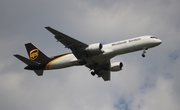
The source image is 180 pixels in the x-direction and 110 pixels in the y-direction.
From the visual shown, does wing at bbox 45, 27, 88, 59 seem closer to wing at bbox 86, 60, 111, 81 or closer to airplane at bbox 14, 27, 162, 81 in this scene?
airplane at bbox 14, 27, 162, 81

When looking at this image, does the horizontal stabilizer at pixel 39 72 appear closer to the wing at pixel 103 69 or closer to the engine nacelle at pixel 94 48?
the wing at pixel 103 69

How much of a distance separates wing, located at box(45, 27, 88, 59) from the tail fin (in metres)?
7.95

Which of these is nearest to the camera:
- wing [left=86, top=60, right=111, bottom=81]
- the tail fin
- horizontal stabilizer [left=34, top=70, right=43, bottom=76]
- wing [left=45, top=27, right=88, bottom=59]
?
wing [left=45, top=27, right=88, bottom=59]

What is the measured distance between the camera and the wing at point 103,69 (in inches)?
2800

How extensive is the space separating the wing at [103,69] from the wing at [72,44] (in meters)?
6.82

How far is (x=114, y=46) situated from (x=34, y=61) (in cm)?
1513

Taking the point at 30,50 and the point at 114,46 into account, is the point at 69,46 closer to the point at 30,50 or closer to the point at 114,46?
the point at 114,46

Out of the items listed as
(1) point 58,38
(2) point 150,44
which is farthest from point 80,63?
(2) point 150,44

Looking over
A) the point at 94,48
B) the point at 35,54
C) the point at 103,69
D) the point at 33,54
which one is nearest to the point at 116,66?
the point at 103,69

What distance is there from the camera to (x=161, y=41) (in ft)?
210

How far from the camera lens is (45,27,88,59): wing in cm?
6200

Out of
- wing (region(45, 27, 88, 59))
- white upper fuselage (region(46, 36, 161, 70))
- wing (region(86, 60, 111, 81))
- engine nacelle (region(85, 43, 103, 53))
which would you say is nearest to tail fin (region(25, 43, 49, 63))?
wing (region(45, 27, 88, 59))

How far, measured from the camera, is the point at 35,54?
72062 millimetres

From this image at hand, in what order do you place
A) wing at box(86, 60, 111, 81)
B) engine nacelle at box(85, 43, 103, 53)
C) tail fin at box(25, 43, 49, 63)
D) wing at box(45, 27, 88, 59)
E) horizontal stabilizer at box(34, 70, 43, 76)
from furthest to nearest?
wing at box(86, 60, 111, 81), tail fin at box(25, 43, 49, 63), horizontal stabilizer at box(34, 70, 43, 76), engine nacelle at box(85, 43, 103, 53), wing at box(45, 27, 88, 59)
